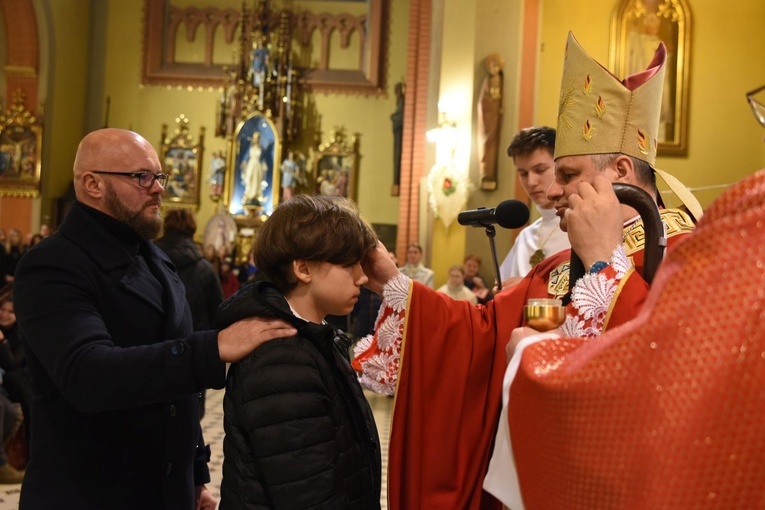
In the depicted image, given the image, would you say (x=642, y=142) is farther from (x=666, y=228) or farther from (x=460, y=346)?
(x=460, y=346)

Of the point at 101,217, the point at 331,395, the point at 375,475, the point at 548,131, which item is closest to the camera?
the point at 331,395

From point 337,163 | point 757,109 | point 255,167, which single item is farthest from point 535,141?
point 337,163

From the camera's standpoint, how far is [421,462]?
2.26m

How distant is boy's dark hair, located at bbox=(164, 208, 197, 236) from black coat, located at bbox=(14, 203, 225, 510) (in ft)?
10.2

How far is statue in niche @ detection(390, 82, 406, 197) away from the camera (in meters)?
17.3

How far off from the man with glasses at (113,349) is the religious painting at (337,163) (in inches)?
617

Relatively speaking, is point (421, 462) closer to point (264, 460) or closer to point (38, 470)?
point (264, 460)

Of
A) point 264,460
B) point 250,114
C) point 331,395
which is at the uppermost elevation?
point 250,114

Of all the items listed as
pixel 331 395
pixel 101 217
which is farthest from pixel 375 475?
pixel 101 217

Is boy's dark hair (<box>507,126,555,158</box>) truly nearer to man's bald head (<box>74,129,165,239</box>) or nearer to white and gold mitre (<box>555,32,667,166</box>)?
white and gold mitre (<box>555,32,667,166</box>)

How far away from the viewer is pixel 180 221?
5352 millimetres

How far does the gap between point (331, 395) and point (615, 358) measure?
82 centimetres

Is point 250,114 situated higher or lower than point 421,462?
higher

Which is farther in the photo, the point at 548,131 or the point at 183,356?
the point at 548,131
